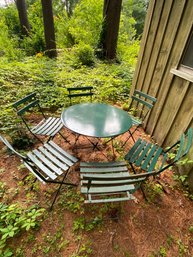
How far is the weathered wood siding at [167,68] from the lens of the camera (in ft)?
8.11

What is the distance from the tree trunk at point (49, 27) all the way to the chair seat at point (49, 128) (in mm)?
5044

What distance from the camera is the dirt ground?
5.72ft

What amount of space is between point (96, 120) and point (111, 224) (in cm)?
148

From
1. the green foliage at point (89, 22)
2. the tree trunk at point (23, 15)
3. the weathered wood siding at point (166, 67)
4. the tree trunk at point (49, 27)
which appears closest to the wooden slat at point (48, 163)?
the weathered wood siding at point (166, 67)

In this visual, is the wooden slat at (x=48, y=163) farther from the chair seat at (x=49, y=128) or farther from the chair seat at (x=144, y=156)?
the chair seat at (x=144, y=156)

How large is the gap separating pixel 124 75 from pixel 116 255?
5.54m

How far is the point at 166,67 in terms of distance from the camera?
2.94 meters

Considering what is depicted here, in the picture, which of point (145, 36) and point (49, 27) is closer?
point (145, 36)

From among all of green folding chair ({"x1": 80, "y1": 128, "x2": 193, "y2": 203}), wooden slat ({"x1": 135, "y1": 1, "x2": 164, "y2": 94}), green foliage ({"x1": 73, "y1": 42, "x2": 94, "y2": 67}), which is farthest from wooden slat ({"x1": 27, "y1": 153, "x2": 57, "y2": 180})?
green foliage ({"x1": 73, "y1": 42, "x2": 94, "y2": 67})

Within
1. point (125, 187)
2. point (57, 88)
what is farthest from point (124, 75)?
point (125, 187)

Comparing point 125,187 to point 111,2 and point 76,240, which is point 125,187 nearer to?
Answer: point 76,240

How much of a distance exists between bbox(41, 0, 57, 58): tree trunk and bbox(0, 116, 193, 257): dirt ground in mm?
5889

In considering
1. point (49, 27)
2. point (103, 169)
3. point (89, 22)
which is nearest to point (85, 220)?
point (103, 169)

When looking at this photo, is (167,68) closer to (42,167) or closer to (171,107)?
(171,107)
